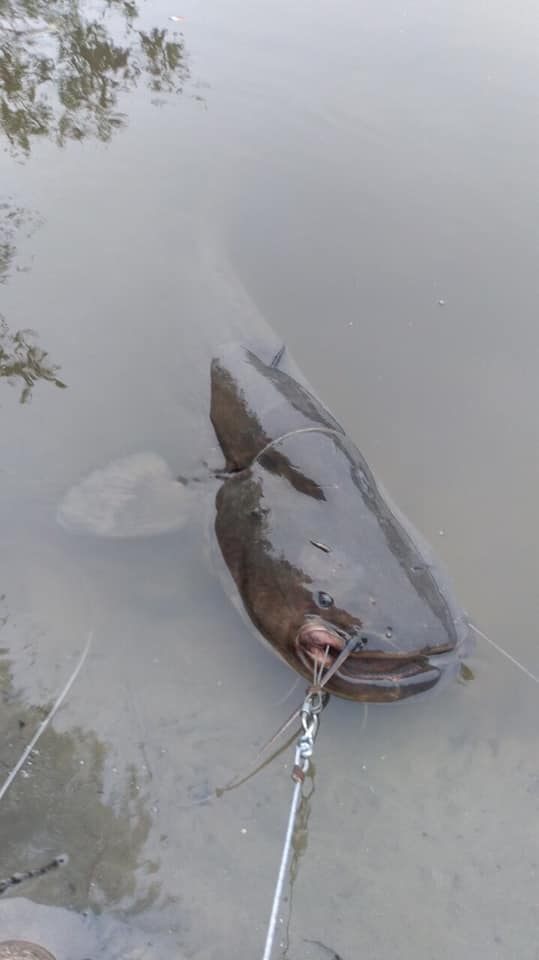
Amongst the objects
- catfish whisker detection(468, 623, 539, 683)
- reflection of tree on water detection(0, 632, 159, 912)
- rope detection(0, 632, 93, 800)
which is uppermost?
Result: catfish whisker detection(468, 623, 539, 683)

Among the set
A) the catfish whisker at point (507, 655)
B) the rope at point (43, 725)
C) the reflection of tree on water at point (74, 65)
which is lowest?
the rope at point (43, 725)

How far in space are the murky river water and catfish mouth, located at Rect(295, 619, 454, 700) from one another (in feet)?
0.85

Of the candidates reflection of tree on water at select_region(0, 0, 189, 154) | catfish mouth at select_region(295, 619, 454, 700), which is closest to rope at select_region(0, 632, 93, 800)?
catfish mouth at select_region(295, 619, 454, 700)

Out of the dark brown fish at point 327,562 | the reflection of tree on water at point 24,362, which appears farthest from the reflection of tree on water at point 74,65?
the dark brown fish at point 327,562

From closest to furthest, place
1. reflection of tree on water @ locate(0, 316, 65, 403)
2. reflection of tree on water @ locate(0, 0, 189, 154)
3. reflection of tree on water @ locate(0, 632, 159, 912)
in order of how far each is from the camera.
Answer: reflection of tree on water @ locate(0, 632, 159, 912)
reflection of tree on water @ locate(0, 316, 65, 403)
reflection of tree on water @ locate(0, 0, 189, 154)

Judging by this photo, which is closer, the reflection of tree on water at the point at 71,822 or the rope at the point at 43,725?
the reflection of tree on water at the point at 71,822

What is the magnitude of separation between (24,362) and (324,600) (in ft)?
7.91

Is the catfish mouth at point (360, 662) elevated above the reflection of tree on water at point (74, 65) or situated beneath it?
situated beneath

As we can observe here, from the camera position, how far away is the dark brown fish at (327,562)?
2.51 m

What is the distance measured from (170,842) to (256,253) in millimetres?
3514

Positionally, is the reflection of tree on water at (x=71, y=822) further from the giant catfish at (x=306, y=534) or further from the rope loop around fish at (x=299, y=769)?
the giant catfish at (x=306, y=534)

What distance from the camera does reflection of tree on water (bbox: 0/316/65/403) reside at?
396 centimetres

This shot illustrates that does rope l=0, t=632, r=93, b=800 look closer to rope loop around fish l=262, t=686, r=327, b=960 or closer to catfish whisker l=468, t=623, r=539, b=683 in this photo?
rope loop around fish l=262, t=686, r=327, b=960

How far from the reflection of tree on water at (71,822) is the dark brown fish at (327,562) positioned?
79 centimetres
